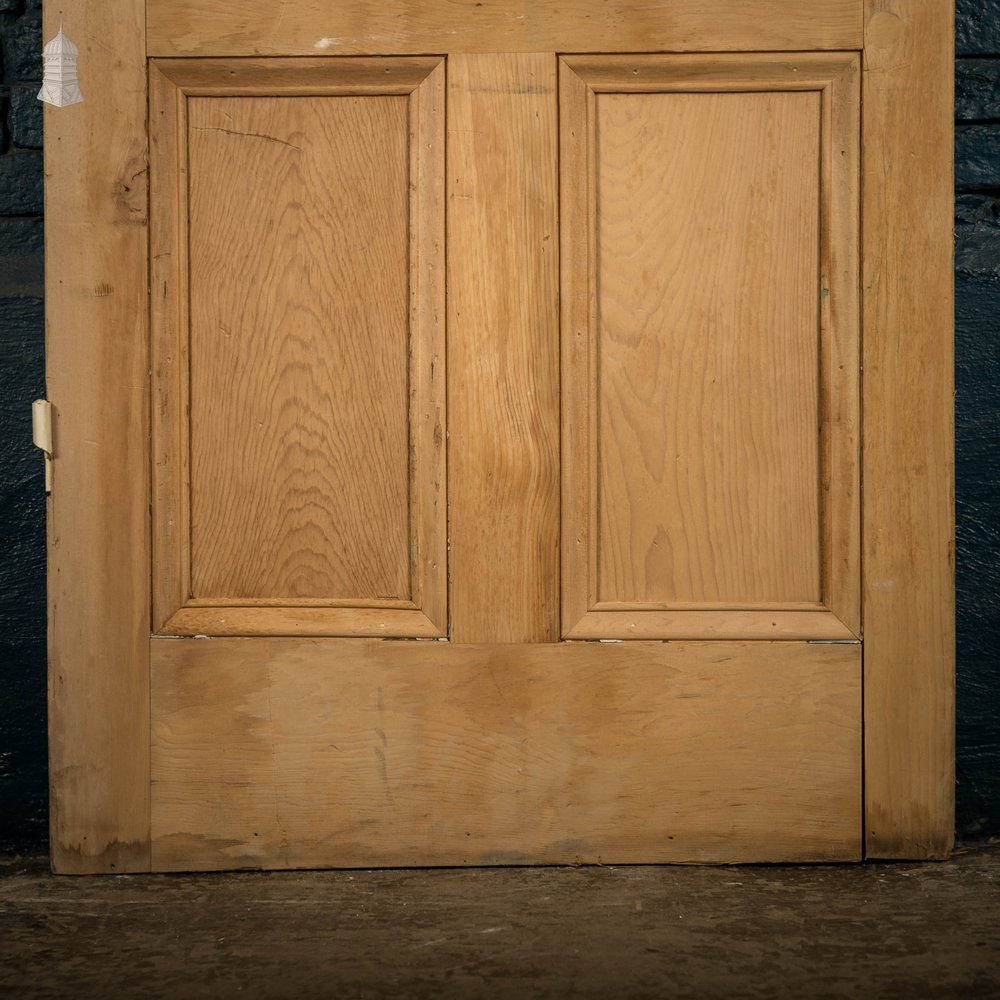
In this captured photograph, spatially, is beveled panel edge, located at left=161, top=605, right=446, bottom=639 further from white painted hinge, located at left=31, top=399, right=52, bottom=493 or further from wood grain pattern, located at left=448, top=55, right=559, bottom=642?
white painted hinge, located at left=31, top=399, right=52, bottom=493

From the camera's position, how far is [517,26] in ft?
5.94

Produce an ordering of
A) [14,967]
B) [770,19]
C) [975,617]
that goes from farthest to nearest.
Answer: [975,617] < [770,19] < [14,967]

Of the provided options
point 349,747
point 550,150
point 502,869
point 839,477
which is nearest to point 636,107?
point 550,150

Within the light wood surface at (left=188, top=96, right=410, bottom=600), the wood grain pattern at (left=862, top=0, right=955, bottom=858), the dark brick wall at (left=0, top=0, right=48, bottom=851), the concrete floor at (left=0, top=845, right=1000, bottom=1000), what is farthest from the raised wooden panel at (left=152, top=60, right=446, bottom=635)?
the wood grain pattern at (left=862, top=0, right=955, bottom=858)

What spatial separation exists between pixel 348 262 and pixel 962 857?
66.1 inches

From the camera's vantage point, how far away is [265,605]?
1864mm

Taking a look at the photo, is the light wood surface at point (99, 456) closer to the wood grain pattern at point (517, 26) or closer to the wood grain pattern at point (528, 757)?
the wood grain pattern at point (528, 757)

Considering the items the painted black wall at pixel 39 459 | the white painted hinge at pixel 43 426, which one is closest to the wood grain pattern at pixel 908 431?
the painted black wall at pixel 39 459

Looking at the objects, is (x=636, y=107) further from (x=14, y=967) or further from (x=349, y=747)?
(x=14, y=967)

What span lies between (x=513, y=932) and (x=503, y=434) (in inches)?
35.0

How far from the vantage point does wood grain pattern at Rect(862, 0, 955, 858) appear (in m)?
1.81

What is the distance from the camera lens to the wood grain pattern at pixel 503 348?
1818 millimetres

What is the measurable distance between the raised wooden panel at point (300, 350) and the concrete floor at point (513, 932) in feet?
1.63

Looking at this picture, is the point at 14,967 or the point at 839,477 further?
the point at 839,477
